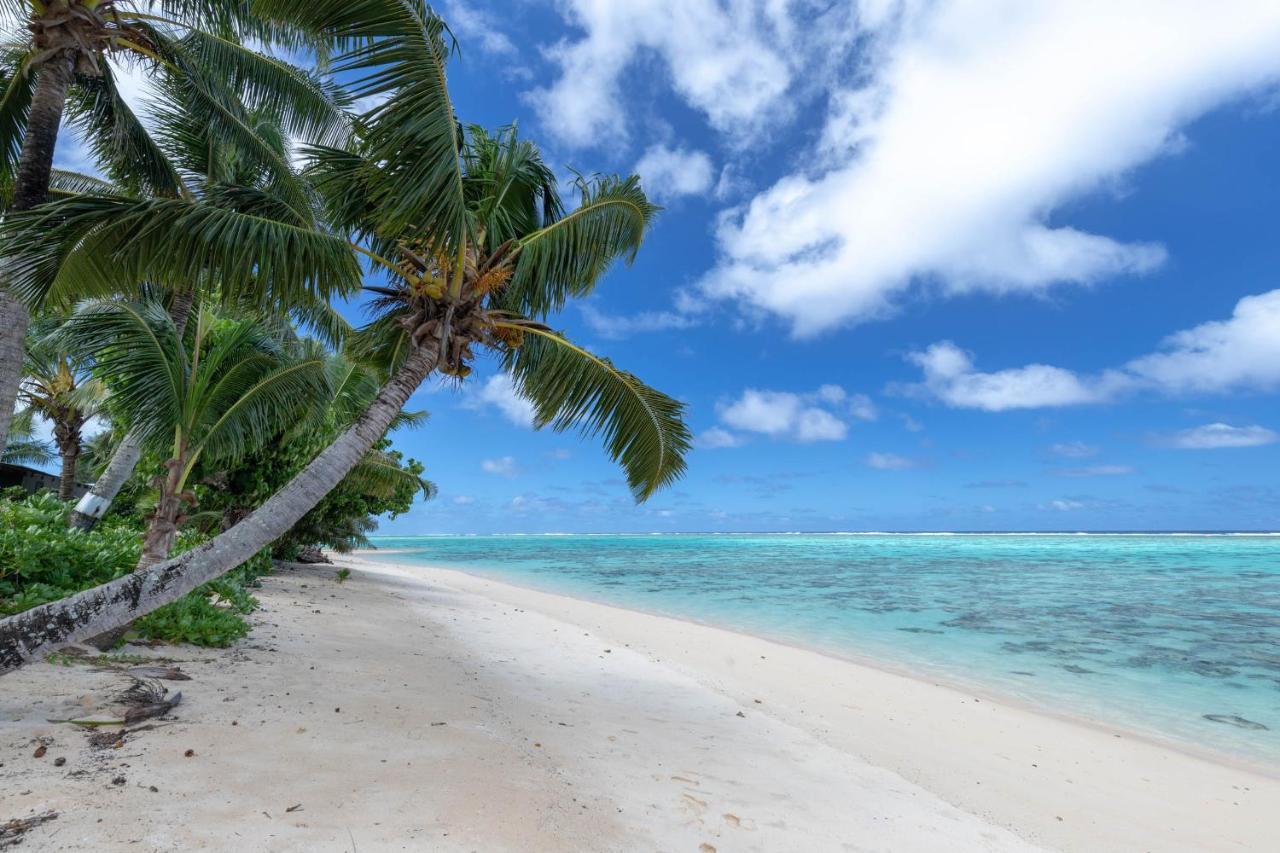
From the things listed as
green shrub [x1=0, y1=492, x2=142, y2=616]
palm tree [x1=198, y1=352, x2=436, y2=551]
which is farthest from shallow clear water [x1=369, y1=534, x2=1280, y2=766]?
green shrub [x1=0, y1=492, x2=142, y2=616]

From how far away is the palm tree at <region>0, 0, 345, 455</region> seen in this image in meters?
5.55

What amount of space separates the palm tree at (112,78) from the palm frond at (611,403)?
168 inches

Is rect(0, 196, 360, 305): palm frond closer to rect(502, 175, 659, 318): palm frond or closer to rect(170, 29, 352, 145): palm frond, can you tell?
rect(502, 175, 659, 318): palm frond

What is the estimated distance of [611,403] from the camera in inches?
259

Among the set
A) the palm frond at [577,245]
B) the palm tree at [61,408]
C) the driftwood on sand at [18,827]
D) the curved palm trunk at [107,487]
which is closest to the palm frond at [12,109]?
the curved palm trunk at [107,487]

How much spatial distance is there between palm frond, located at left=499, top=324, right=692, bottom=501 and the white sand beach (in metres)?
2.53

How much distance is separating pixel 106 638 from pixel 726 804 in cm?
562

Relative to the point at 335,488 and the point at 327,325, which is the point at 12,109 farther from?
the point at 335,488

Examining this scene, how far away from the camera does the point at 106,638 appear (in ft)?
17.6

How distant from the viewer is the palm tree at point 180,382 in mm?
5969

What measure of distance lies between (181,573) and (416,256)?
3.15 m

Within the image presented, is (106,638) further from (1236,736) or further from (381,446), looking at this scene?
(1236,736)

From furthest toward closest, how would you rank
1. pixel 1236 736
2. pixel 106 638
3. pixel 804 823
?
pixel 1236 736 → pixel 106 638 → pixel 804 823

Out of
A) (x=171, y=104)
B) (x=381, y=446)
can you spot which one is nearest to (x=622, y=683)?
(x=171, y=104)
